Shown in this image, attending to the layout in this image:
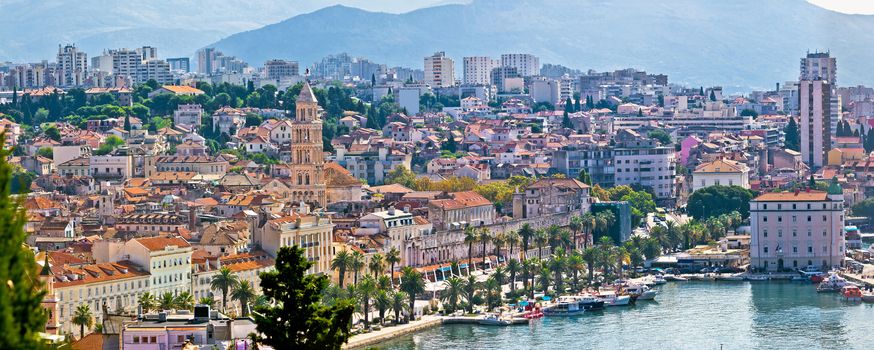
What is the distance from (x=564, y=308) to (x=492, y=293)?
6.04ft

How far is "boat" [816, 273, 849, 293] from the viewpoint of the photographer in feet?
177

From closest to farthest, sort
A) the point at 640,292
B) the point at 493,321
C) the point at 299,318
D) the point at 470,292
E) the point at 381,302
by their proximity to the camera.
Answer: the point at 299,318
the point at 381,302
the point at 493,321
the point at 470,292
the point at 640,292

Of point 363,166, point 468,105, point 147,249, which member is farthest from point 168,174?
point 468,105

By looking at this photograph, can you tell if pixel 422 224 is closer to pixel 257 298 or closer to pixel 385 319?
pixel 385 319

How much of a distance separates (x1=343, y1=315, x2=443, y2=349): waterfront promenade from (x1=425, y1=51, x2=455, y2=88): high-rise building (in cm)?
10733

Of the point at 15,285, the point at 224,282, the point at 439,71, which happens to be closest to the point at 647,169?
the point at 224,282

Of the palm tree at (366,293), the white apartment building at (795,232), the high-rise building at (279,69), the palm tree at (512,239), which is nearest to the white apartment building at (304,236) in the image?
the palm tree at (366,293)

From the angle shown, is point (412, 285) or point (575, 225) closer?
A: point (412, 285)

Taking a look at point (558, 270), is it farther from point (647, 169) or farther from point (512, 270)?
point (647, 169)

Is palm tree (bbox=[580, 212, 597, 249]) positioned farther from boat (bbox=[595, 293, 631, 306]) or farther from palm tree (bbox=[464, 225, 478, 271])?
boat (bbox=[595, 293, 631, 306])

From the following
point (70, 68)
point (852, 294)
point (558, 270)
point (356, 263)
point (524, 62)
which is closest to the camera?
point (356, 263)

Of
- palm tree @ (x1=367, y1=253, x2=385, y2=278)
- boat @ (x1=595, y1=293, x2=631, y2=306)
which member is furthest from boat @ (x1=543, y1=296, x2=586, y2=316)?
palm tree @ (x1=367, y1=253, x2=385, y2=278)

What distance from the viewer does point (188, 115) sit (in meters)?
93.1

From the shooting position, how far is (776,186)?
83500mm
